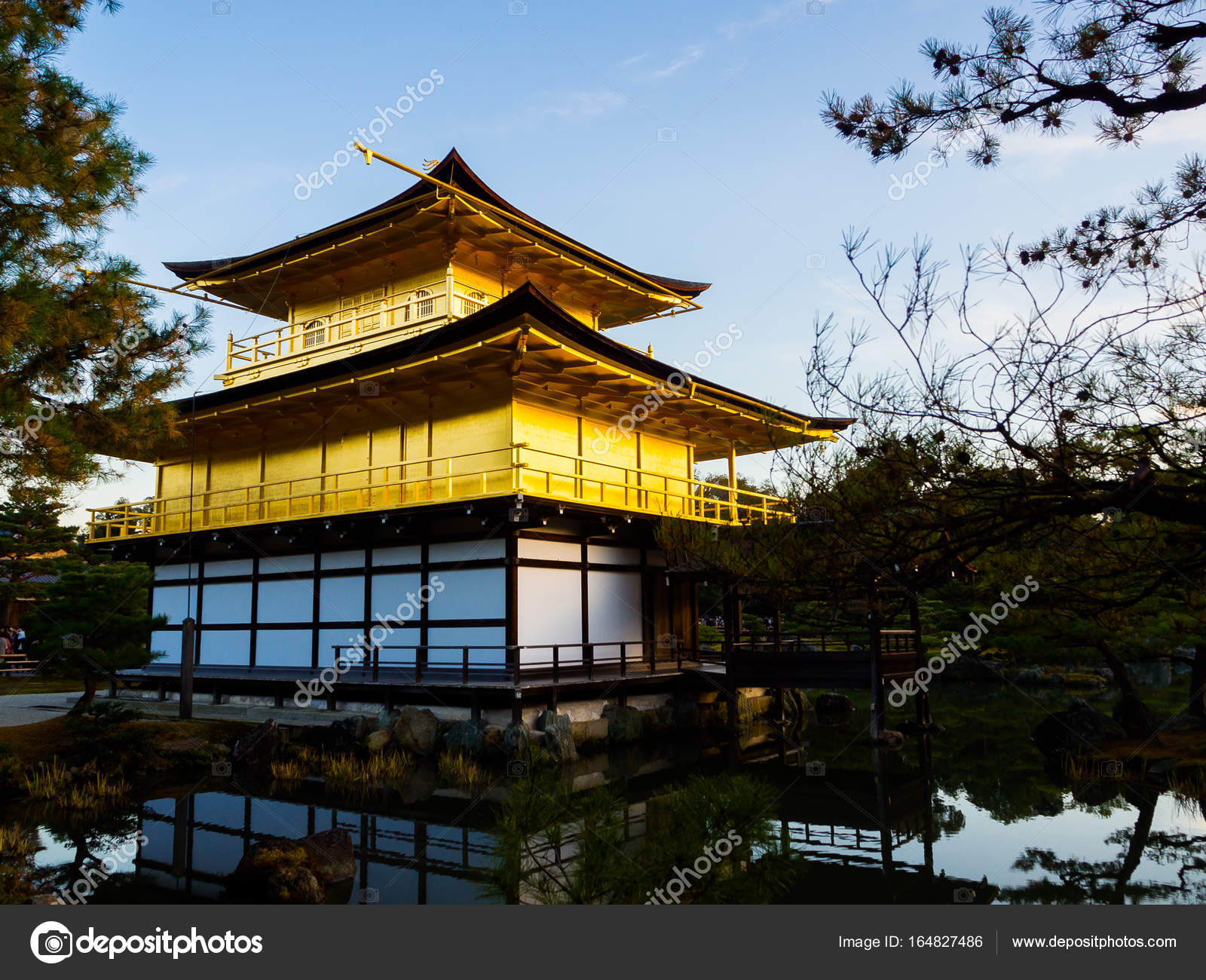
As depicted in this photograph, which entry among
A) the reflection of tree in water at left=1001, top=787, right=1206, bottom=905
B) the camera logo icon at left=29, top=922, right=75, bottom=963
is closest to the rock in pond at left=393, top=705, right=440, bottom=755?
the camera logo icon at left=29, top=922, right=75, bottom=963

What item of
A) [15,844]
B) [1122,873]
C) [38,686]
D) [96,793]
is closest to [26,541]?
[38,686]

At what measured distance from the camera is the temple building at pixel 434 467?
1698 cm

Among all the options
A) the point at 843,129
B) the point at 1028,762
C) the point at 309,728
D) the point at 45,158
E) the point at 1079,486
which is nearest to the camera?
the point at 1079,486

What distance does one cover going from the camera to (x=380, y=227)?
782 inches

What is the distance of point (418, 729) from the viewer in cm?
1484

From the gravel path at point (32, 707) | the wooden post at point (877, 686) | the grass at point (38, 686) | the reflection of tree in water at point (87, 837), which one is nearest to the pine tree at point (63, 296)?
the reflection of tree in water at point (87, 837)

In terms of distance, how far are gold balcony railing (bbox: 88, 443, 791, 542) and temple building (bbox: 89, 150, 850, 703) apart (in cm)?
8

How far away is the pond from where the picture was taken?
8008mm

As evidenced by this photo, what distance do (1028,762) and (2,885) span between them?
14.3 m

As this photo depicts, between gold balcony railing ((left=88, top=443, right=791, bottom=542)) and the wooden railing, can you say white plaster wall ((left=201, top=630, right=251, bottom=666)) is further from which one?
the wooden railing

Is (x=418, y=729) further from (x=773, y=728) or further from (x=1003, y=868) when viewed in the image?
(x=1003, y=868)

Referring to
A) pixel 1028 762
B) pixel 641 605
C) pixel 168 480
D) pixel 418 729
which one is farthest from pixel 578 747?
pixel 168 480

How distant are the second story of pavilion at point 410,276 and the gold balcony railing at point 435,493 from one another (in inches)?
128

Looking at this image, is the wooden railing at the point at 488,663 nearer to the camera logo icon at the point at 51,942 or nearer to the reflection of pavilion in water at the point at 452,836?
the reflection of pavilion in water at the point at 452,836
